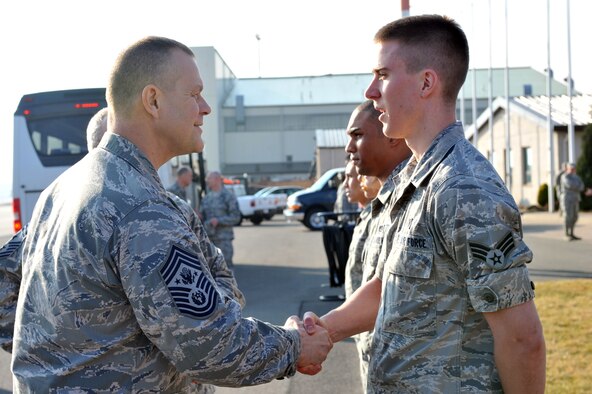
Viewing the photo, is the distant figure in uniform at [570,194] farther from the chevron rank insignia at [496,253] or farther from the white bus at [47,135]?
the chevron rank insignia at [496,253]

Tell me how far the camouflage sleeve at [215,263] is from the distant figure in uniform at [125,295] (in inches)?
15.3

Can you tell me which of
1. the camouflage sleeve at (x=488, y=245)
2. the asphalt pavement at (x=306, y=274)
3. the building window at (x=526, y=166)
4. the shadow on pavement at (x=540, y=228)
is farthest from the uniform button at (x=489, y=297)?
the building window at (x=526, y=166)

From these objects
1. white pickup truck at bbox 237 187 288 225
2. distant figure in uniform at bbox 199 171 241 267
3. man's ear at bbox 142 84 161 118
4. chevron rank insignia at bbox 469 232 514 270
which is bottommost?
white pickup truck at bbox 237 187 288 225

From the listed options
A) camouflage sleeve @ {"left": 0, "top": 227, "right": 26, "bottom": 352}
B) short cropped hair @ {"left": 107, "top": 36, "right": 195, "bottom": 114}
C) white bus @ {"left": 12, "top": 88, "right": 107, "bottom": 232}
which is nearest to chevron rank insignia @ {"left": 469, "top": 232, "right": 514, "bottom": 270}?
short cropped hair @ {"left": 107, "top": 36, "right": 195, "bottom": 114}

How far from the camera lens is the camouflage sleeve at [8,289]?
3.22 meters

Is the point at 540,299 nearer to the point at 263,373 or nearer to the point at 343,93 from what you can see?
the point at 263,373

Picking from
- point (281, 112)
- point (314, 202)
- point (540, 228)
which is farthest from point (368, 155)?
point (281, 112)

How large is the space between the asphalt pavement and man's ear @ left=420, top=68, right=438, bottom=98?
452 cm

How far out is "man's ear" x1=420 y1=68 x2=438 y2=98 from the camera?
2.84 m

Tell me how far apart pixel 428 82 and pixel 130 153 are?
3.52 ft

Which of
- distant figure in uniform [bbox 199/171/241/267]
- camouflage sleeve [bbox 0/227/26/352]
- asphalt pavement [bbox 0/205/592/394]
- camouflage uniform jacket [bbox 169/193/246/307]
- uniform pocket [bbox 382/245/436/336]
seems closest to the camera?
uniform pocket [bbox 382/245/436/336]

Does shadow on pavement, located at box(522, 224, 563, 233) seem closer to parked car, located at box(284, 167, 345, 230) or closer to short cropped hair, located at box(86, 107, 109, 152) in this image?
parked car, located at box(284, 167, 345, 230)

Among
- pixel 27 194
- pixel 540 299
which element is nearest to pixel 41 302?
pixel 540 299

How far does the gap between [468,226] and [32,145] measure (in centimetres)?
1358
